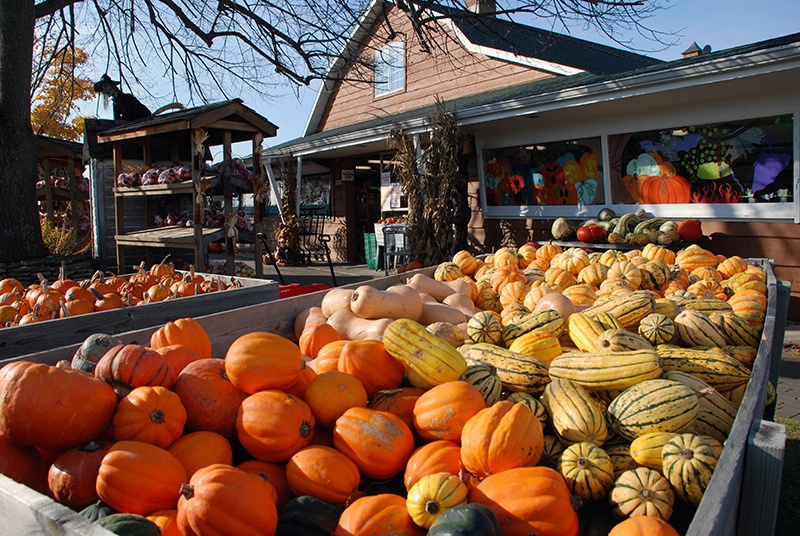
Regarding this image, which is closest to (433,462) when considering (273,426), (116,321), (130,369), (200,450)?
(273,426)

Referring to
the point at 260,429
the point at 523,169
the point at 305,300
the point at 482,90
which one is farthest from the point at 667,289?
the point at 482,90

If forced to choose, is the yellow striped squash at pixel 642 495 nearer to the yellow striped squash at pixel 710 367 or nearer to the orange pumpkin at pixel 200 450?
the yellow striped squash at pixel 710 367

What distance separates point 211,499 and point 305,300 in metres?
2.18

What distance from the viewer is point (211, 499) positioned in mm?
1341

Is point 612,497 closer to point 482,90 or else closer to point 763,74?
point 763,74

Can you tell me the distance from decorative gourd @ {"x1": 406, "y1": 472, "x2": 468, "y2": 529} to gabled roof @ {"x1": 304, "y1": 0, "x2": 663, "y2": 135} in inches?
318

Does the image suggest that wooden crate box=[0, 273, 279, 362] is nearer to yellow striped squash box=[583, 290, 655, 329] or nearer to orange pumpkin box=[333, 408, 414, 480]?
orange pumpkin box=[333, 408, 414, 480]

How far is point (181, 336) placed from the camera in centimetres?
239

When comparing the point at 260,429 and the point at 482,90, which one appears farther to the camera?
the point at 482,90

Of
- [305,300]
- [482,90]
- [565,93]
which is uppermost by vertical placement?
[482,90]

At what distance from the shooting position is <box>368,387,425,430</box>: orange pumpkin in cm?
193

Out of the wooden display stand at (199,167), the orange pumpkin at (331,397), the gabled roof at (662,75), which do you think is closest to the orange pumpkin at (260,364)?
the orange pumpkin at (331,397)

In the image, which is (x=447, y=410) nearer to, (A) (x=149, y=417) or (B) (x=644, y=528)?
(B) (x=644, y=528)

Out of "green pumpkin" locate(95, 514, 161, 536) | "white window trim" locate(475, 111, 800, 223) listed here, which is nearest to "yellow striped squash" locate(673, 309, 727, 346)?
"green pumpkin" locate(95, 514, 161, 536)
